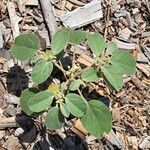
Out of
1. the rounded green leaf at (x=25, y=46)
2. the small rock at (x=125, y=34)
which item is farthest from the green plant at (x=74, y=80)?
the small rock at (x=125, y=34)

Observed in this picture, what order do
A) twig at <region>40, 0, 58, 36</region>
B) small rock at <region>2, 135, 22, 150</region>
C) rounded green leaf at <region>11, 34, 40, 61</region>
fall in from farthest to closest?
twig at <region>40, 0, 58, 36</region> → small rock at <region>2, 135, 22, 150</region> → rounded green leaf at <region>11, 34, 40, 61</region>

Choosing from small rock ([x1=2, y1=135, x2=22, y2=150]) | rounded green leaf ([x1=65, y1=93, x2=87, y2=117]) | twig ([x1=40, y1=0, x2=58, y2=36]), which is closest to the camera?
rounded green leaf ([x1=65, y1=93, x2=87, y2=117])

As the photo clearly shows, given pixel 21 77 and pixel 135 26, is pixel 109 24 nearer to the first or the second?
pixel 135 26

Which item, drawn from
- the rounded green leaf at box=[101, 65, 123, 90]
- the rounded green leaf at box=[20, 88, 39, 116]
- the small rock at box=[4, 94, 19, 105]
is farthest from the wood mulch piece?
the rounded green leaf at box=[101, 65, 123, 90]

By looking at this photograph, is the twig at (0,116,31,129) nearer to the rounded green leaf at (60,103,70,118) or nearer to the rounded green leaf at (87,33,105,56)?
the rounded green leaf at (60,103,70,118)

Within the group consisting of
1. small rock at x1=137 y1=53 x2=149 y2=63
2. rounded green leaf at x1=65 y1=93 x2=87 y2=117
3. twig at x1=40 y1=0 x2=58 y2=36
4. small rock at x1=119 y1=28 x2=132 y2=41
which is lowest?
small rock at x1=137 y1=53 x2=149 y2=63

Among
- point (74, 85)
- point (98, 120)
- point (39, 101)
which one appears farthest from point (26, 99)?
point (98, 120)

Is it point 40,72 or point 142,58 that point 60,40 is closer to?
point 40,72
